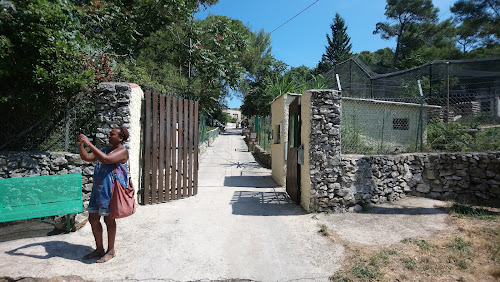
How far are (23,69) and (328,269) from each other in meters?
5.32

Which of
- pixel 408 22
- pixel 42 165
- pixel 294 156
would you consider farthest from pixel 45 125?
pixel 408 22

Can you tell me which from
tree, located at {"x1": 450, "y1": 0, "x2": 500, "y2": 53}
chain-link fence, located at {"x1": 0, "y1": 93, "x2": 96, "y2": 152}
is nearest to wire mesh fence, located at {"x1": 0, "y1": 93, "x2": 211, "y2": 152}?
chain-link fence, located at {"x1": 0, "y1": 93, "x2": 96, "y2": 152}

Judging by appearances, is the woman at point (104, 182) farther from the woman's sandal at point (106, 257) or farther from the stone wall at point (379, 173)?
the stone wall at point (379, 173)

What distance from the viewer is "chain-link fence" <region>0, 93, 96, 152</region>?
4617mm

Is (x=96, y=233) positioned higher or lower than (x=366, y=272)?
higher

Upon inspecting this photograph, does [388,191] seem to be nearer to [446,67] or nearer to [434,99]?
[434,99]

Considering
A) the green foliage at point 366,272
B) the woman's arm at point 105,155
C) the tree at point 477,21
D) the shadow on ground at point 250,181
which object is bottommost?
the green foliage at point 366,272

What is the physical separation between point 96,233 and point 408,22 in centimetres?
3721

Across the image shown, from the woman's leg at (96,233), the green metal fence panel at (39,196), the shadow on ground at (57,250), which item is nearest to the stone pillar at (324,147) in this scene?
the woman's leg at (96,233)

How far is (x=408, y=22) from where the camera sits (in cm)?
3109

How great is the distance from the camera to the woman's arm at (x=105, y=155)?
9.61 feet

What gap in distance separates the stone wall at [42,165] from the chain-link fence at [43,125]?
264mm

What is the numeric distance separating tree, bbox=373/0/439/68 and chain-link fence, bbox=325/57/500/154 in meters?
24.2

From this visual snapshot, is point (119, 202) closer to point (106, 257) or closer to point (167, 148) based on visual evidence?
point (106, 257)
